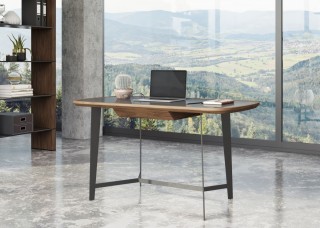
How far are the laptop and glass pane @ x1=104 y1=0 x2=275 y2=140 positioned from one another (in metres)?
2.65

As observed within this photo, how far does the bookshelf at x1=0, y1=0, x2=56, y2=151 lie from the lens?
25.2 feet

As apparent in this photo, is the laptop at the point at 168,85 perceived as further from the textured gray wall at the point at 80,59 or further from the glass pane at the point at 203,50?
the textured gray wall at the point at 80,59

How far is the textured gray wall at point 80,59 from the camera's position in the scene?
8.78 metres

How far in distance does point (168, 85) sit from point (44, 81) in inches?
106

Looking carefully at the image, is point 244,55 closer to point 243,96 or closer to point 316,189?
point 243,96

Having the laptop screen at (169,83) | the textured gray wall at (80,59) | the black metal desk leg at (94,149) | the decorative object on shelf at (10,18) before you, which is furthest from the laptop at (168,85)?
the textured gray wall at (80,59)

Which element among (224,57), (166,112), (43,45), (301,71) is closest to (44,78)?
(43,45)

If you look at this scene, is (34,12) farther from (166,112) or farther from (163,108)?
(163,108)

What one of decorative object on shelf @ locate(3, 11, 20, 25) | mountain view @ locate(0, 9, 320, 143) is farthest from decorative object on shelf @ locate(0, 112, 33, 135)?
mountain view @ locate(0, 9, 320, 143)

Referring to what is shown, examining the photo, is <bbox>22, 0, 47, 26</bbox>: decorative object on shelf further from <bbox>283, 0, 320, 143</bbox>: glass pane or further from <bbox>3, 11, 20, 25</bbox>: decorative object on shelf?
<bbox>283, 0, 320, 143</bbox>: glass pane

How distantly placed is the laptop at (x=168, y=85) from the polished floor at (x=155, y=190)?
81cm

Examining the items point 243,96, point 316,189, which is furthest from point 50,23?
point 316,189

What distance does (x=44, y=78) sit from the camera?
7812mm

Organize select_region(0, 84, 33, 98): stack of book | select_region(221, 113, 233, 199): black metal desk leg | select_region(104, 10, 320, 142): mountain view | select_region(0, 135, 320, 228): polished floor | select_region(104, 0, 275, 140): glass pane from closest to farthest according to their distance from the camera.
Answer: select_region(0, 135, 320, 228): polished floor < select_region(221, 113, 233, 199): black metal desk leg < select_region(0, 84, 33, 98): stack of book < select_region(104, 10, 320, 142): mountain view < select_region(104, 0, 275, 140): glass pane
